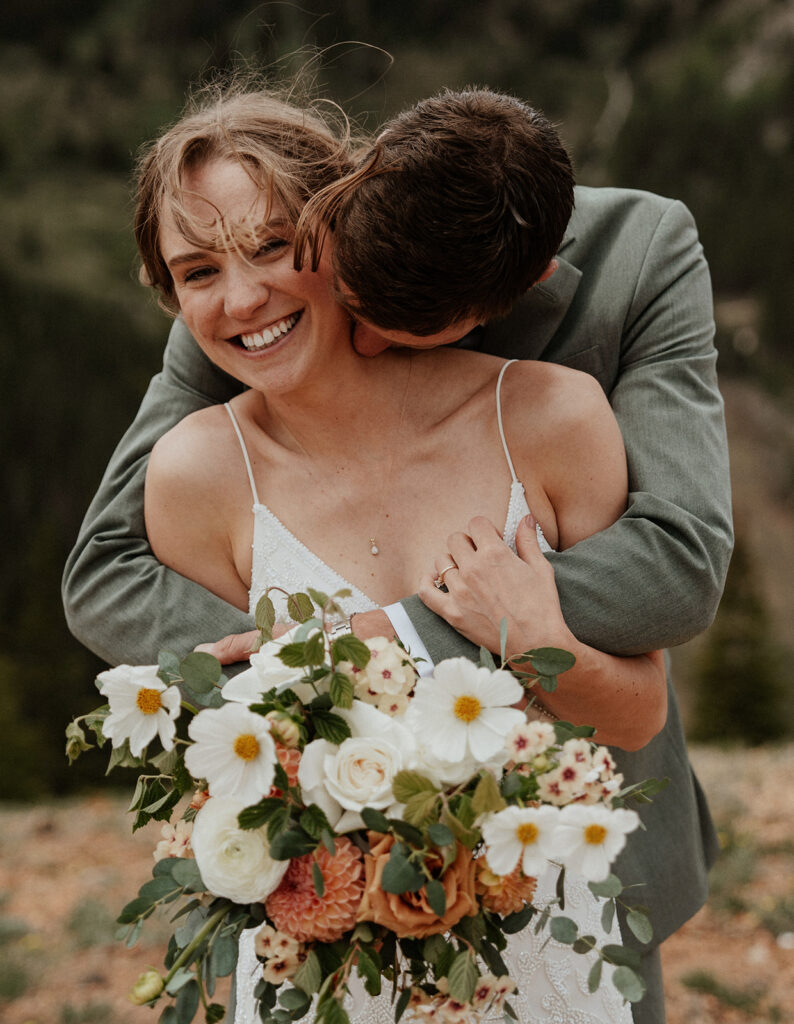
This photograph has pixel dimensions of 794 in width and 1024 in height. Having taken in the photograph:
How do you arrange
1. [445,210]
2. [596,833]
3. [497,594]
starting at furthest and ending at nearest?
[497,594]
[445,210]
[596,833]

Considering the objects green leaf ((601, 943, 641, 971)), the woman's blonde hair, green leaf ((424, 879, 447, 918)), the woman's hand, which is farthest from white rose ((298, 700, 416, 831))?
the woman's blonde hair

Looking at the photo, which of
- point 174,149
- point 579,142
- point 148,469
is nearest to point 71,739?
point 148,469

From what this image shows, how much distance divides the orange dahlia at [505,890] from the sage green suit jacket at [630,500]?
54cm

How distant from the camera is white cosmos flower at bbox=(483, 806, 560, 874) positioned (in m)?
1.30

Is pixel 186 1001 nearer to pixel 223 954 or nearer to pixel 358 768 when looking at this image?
pixel 223 954

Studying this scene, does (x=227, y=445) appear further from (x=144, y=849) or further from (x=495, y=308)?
(x=144, y=849)

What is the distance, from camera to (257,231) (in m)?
1.95

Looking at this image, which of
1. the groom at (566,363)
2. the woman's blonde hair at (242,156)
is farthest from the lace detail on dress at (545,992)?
the woman's blonde hair at (242,156)

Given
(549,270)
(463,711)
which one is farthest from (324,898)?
(549,270)

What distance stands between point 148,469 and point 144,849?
4726 mm

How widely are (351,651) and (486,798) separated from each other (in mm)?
254

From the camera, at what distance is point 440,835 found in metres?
1.31

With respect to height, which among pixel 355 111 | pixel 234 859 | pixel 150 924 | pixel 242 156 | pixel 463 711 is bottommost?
pixel 150 924

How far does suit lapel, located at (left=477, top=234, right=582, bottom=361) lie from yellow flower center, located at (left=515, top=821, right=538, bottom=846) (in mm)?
1229
